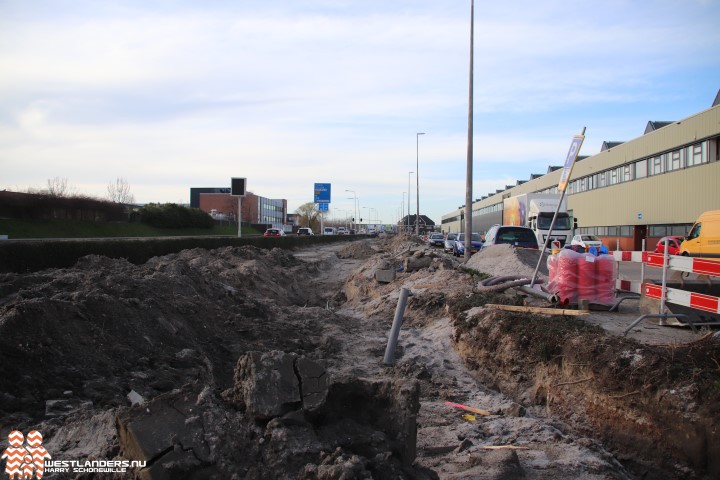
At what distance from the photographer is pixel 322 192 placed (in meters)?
56.5

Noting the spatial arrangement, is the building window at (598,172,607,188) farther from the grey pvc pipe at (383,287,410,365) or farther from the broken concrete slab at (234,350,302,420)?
the broken concrete slab at (234,350,302,420)

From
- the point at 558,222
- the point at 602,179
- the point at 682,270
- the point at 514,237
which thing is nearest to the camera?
the point at 682,270

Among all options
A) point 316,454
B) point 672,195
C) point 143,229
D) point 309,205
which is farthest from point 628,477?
point 309,205

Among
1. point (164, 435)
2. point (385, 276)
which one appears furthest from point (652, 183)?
point (164, 435)

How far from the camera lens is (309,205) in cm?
13162

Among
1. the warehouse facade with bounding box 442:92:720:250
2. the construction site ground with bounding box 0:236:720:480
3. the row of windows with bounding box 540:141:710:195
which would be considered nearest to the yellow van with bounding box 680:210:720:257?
the warehouse facade with bounding box 442:92:720:250

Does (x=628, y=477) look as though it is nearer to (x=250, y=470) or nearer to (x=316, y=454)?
(x=316, y=454)

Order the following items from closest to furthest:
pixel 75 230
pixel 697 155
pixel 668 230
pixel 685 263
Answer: pixel 685 263, pixel 697 155, pixel 668 230, pixel 75 230

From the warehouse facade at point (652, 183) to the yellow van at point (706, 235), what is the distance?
3.62 meters

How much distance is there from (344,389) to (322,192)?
174ft

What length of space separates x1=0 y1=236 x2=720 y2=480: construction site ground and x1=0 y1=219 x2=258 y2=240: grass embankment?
91.6 ft

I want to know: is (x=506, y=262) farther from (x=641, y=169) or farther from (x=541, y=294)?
(x=641, y=169)

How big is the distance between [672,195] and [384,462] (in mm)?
37264

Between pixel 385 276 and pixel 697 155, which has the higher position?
pixel 697 155
